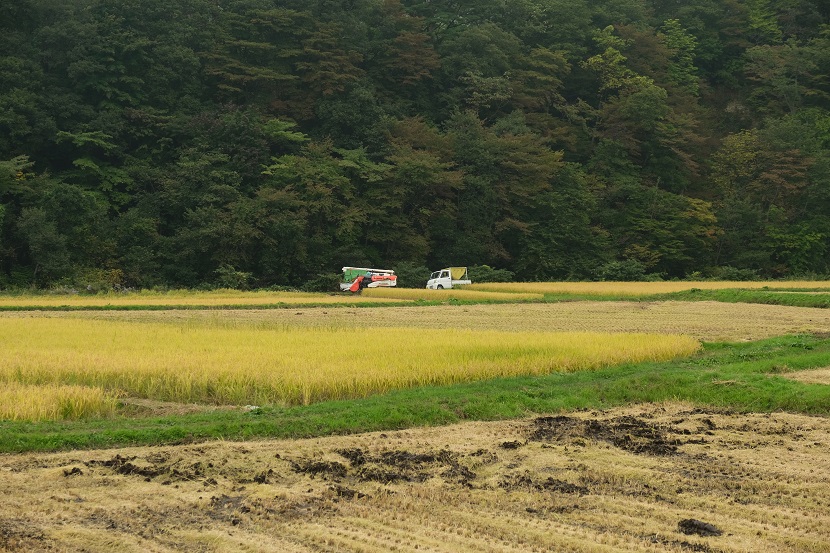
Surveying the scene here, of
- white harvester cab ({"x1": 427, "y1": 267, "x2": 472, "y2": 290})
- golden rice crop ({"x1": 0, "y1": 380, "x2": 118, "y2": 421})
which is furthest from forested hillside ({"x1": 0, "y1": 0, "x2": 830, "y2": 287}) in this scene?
golden rice crop ({"x1": 0, "y1": 380, "x2": 118, "y2": 421})

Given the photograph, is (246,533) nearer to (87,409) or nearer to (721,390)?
(87,409)

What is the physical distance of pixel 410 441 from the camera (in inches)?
412

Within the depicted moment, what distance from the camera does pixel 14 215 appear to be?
141 ft

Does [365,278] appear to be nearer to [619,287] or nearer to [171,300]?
[171,300]

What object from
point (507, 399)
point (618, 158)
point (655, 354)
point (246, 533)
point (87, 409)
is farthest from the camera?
point (618, 158)

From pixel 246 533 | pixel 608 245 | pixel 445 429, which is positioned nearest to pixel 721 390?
pixel 445 429

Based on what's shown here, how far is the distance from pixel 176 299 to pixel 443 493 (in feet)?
94.9

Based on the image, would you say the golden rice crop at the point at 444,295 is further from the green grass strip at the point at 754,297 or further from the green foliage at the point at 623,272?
the green foliage at the point at 623,272

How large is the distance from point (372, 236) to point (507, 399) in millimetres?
36600

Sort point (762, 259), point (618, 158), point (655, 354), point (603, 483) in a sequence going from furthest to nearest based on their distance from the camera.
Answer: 1. point (618, 158)
2. point (762, 259)
3. point (655, 354)
4. point (603, 483)

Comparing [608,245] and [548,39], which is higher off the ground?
[548,39]

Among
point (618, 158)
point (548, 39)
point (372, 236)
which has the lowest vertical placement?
point (372, 236)

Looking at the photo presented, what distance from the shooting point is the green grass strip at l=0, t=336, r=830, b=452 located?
10.5m

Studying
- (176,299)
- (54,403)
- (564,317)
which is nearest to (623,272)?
(564,317)
